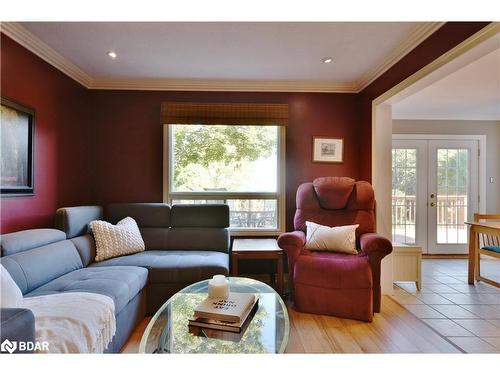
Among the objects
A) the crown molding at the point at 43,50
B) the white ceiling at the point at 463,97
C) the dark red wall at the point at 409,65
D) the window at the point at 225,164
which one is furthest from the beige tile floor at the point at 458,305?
the crown molding at the point at 43,50

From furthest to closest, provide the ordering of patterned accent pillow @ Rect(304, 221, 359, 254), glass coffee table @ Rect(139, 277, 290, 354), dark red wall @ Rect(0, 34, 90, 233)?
patterned accent pillow @ Rect(304, 221, 359, 254) < dark red wall @ Rect(0, 34, 90, 233) < glass coffee table @ Rect(139, 277, 290, 354)

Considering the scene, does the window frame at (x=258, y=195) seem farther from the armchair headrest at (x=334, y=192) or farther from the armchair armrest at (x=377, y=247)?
the armchair armrest at (x=377, y=247)

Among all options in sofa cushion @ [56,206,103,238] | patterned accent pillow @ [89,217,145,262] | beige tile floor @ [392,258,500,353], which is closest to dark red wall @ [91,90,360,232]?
sofa cushion @ [56,206,103,238]

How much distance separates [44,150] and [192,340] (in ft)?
7.78

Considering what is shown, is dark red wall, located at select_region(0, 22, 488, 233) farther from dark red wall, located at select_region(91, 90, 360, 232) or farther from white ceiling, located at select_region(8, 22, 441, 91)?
white ceiling, located at select_region(8, 22, 441, 91)

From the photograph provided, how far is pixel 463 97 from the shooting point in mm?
3389

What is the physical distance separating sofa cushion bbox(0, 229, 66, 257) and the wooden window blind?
1683mm

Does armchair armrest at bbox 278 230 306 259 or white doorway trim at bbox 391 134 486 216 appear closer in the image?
armchair armrest at bbox 278 230 306 259

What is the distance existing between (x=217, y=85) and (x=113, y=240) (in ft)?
6.93

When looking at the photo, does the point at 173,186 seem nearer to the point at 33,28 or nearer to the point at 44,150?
the point at 44,150

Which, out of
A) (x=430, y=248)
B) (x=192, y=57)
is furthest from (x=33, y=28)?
(x=430, y=248)

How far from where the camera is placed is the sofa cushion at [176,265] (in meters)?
2.16

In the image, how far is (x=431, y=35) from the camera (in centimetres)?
191

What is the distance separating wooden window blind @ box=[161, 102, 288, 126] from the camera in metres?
3.06
